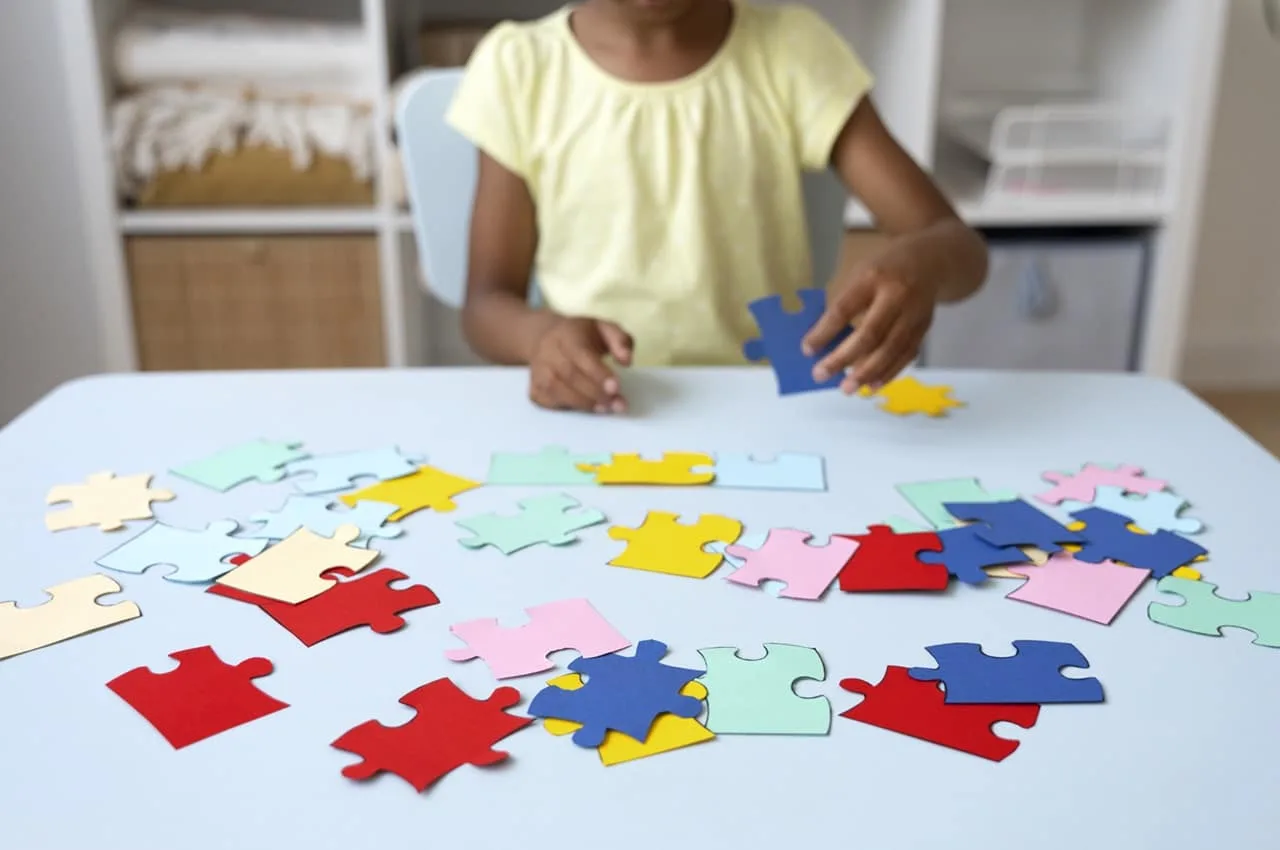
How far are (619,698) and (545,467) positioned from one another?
0.29 meters

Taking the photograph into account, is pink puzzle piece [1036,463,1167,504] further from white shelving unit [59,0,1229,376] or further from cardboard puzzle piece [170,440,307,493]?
white shelving unit [59,0,1229,376]

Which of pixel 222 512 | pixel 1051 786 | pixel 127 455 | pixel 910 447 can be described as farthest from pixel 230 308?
pixel 1051 786

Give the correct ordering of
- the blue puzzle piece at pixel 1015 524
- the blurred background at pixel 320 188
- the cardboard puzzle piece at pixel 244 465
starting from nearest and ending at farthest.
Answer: the blue puzzle piece at pixel 1015 524 → the cardboard puzzle piece at pixel 244 465 → the blurred background at pixel 320 188

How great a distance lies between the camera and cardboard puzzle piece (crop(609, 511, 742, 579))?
632mm

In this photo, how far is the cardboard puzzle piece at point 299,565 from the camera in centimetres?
60

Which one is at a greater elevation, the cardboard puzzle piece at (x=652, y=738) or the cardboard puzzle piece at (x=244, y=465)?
the cardboard puzzle piece at (x=244, y=465)

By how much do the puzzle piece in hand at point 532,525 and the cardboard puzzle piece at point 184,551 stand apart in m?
0.12

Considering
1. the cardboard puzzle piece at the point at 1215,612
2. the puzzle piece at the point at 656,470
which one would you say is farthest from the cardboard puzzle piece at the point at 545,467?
the cardboard puzzle piece at the point at 1215,612

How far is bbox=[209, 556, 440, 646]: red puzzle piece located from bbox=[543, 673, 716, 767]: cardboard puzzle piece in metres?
0.12

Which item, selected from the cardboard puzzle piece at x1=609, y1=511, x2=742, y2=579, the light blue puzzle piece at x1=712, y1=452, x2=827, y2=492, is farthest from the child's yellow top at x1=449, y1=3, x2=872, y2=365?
the cardboard puzzle piece at x1=609, y1=511, x2=742, y2=579

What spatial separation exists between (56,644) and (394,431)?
32 centimetres

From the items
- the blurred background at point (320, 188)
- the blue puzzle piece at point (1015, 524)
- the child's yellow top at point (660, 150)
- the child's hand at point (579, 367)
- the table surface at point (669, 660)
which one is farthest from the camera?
the blurred background at point (320, 188)

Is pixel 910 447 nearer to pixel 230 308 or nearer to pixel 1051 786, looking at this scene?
pixel 1051 786

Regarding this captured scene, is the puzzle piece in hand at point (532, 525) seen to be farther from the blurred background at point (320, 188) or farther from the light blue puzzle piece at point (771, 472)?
the blurred background at point (320, 188)
